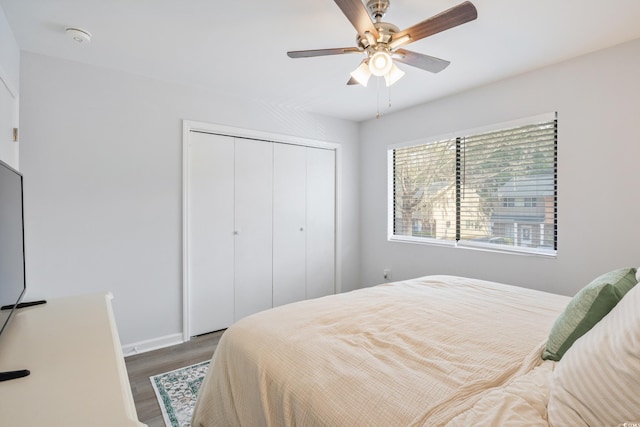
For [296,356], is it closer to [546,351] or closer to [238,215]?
[546,351]

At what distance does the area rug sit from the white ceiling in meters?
2.43

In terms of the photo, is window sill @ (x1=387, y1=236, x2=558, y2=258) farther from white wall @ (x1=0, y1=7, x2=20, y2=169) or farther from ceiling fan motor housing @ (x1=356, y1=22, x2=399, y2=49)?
white wall @ (x1=0, y1=7, x2=20, y2=169)

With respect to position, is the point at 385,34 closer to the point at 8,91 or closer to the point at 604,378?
the point at 604,378

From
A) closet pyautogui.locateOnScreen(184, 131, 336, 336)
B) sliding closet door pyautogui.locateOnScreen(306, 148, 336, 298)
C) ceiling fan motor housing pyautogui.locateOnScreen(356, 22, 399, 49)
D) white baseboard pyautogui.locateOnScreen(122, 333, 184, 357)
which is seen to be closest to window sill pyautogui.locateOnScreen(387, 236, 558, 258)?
sliding closet door pyautogui.locateOnScreen(306, 148, 336, 298)

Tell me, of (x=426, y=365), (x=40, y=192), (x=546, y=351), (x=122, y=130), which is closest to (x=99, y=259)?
(x=40, y=192)

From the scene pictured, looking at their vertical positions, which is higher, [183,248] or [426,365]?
[183,248]

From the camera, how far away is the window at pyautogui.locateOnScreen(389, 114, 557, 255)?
2803 mm

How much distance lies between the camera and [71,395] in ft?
2.79

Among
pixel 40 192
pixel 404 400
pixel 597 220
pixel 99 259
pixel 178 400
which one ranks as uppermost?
pixel 40 192

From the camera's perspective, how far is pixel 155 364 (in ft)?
8.63

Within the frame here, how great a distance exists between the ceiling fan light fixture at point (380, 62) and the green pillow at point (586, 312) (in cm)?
141

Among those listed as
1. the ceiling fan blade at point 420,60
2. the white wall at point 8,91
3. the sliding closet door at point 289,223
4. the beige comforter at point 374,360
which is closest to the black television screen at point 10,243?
the white wall at point 8,91

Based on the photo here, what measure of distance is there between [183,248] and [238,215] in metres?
0.65

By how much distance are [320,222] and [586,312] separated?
123 inches
